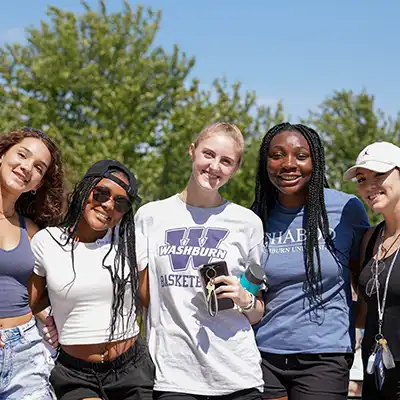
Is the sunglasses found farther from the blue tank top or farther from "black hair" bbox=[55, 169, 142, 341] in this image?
the blue tank top

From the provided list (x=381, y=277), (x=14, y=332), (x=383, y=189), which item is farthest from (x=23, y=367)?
(x=383, y=189)

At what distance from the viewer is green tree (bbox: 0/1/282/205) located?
1758 cm

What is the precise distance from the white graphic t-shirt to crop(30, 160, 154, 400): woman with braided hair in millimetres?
111

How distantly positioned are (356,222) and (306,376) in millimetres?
1056

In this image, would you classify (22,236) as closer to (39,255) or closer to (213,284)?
(39,255)

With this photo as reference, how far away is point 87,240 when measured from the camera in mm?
3656

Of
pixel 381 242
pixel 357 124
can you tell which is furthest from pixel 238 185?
pixel 381 242

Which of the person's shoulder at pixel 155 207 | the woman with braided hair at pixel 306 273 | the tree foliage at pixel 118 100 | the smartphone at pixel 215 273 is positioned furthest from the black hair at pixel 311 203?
the tree foliage at pixel 118 100

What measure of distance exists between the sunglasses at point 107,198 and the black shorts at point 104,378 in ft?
2.75

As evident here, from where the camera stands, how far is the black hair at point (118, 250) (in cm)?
350

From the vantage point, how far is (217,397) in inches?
139

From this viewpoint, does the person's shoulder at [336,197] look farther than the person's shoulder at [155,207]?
Yes

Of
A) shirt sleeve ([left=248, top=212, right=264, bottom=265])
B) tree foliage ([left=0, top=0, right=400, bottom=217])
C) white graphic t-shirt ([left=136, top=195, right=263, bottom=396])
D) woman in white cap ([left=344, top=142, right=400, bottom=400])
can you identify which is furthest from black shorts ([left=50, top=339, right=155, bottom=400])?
tree foliage ([left=0, top=0, right=400, bottom=217])

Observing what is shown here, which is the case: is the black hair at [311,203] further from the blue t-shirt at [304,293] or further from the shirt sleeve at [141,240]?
the shirt sleeve at [141,240]
